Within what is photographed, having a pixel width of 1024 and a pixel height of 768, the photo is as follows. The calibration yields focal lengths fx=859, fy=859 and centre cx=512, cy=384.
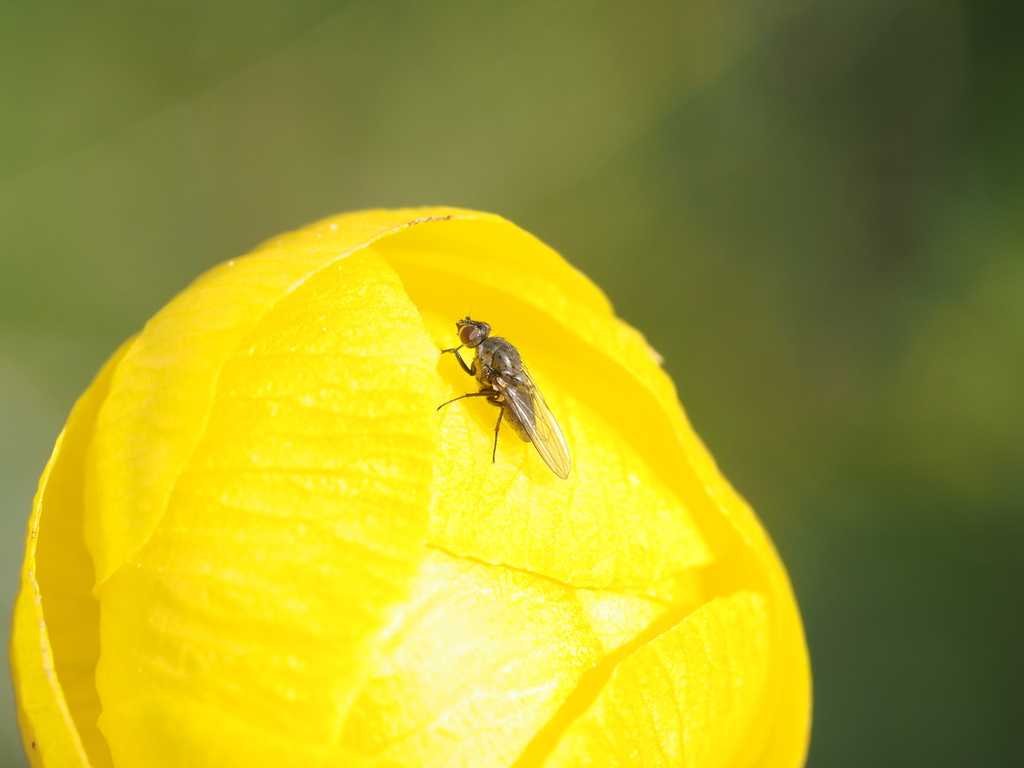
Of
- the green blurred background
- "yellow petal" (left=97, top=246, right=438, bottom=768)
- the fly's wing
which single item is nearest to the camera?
"yellow petal" (left=97, top=246, right=438, bottom=768)

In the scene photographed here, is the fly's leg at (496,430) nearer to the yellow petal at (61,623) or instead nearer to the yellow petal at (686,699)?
the yellow petal at (686,699)

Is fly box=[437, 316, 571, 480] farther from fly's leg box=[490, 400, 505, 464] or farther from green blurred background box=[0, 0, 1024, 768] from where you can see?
green blurred background box=[0, 0, 1024, 768]

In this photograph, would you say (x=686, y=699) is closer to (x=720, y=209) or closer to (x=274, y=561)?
(x=274, y=561)


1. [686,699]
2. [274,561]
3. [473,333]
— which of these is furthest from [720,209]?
[274,561]

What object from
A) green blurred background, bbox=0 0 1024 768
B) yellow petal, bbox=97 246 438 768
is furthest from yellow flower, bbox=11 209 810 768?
green blurred background, bbox=0 0 1024 768

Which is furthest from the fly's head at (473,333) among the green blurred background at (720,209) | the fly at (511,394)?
the green blurred background at (720,209)

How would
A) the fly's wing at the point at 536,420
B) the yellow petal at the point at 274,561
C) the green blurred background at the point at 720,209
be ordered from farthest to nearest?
the green blurred background at the point at 720,209
the fly's wing at the point at 536,420
the yellow petal at the point at 274,561
